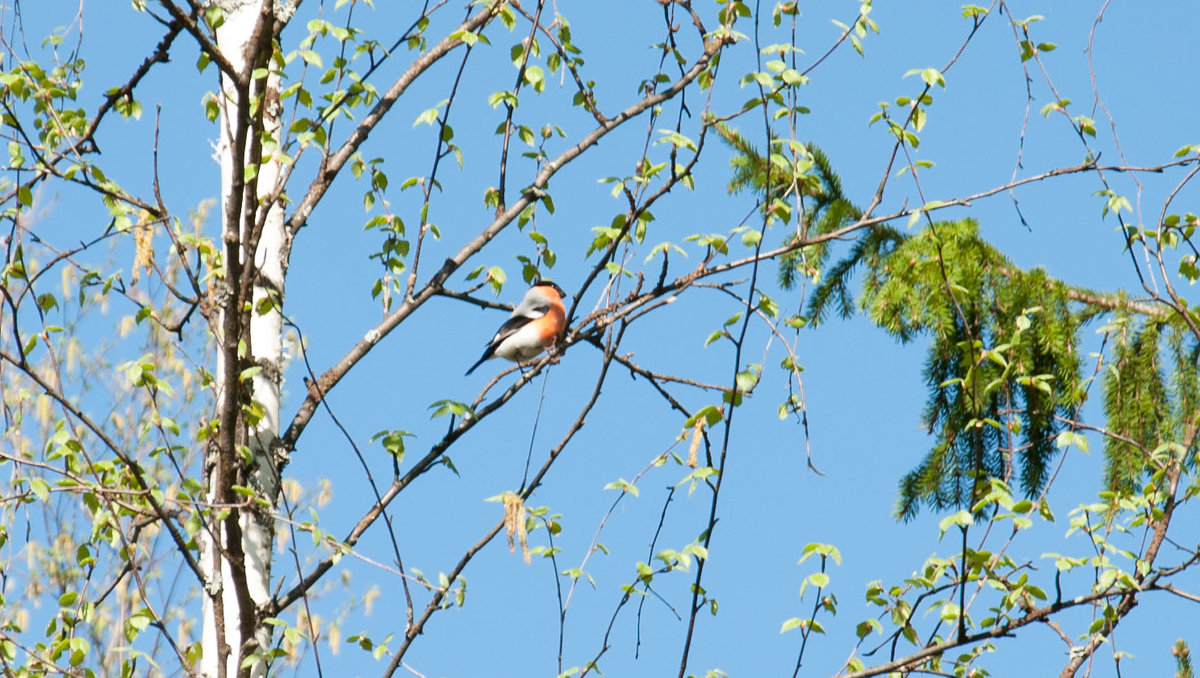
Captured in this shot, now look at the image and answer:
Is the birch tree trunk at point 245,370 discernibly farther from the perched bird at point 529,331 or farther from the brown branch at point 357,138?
the perched bird at point 529,331

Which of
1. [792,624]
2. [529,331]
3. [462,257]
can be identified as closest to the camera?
[792,624]

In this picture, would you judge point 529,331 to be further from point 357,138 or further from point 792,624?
point 792,624

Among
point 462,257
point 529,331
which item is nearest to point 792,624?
point 462,257

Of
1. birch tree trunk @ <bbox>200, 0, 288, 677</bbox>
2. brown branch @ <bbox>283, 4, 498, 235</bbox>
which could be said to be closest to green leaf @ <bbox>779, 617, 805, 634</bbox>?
birch tree trunk @ <bbox>200, 0, 288, 677</bbox>

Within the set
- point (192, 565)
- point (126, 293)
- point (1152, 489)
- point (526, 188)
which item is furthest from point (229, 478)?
point (1152, 489)

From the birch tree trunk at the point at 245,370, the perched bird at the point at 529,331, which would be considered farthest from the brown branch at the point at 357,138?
the perched bird at the point at 529,331

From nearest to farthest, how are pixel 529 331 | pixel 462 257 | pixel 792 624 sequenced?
pixel 792 624 < pixel 462 257 < pixel 529 331

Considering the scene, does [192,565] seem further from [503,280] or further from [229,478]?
[503,280]

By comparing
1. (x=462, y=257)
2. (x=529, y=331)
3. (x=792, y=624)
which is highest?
(x=529, y=331)

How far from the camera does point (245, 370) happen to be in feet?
11.1

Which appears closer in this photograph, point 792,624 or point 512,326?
point 792,624

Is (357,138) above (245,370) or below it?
above

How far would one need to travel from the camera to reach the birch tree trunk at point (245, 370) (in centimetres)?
307

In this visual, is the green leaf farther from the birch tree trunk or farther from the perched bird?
the perched bird
